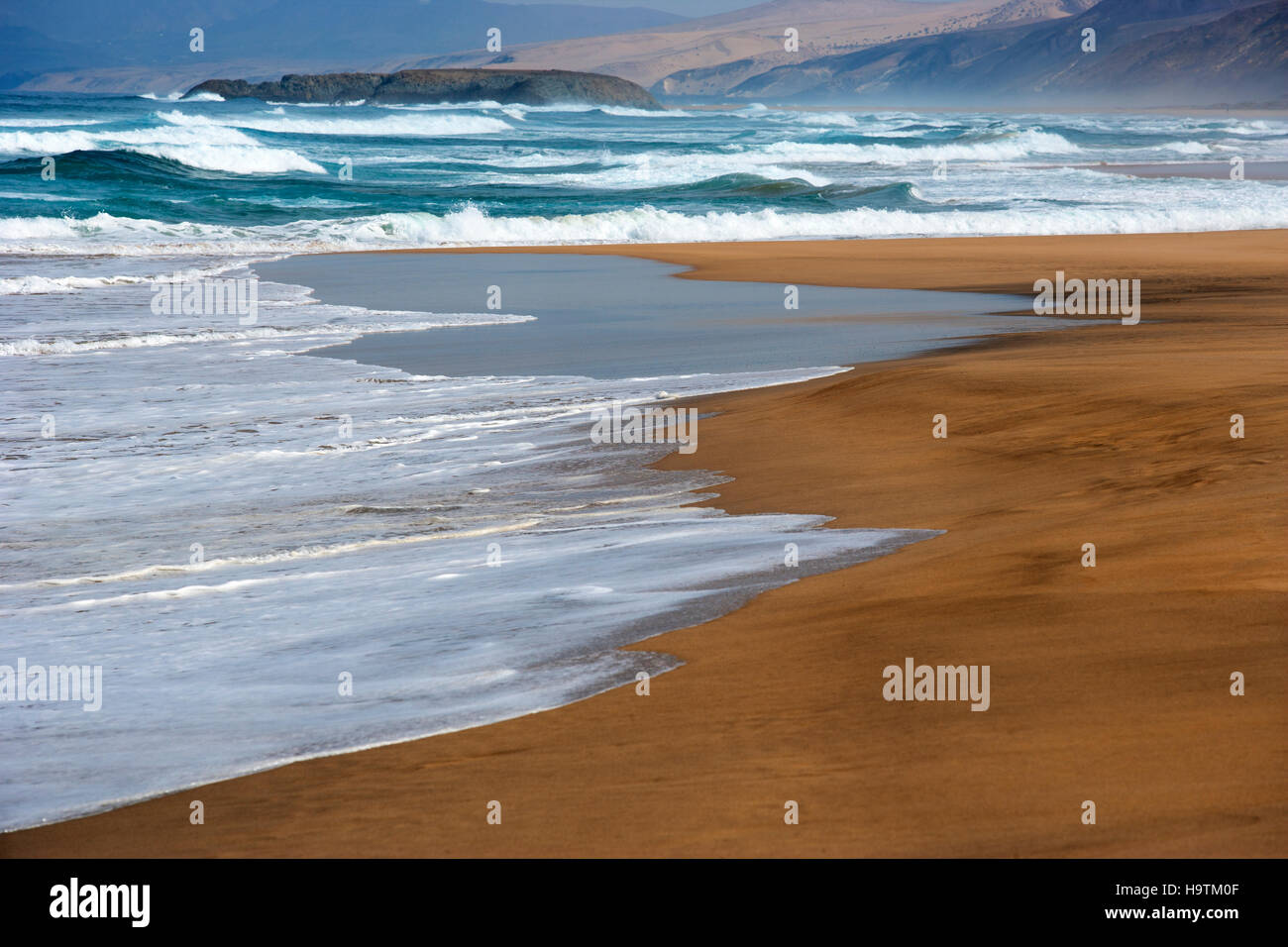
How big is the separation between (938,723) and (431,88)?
122m

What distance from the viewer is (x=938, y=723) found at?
3.17 meters

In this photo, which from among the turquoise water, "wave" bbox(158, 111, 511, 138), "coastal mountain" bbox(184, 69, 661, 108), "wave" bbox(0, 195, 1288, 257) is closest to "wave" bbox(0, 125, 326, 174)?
the turquoise water

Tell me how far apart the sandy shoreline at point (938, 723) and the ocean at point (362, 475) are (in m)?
0.25

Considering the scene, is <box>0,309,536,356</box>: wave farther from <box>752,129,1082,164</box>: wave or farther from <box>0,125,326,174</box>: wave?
<box>752,129,1082,164</box>: wave

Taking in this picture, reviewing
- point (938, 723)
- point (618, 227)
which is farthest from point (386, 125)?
point (938, 723)

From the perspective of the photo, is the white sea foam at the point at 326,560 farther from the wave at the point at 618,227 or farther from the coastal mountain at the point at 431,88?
the coastal mountain at the point at 431,88

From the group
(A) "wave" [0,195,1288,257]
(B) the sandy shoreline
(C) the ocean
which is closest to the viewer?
(B) the sandy shoreline

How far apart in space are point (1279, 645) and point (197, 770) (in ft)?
9.49

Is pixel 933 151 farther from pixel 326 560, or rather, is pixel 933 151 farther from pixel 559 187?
pixel 326 560

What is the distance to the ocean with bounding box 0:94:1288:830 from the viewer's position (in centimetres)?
385

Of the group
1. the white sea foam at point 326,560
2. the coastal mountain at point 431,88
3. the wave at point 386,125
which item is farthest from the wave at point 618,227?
the coastal mountain at point 431,88

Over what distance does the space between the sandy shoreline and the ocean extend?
0.81ft
